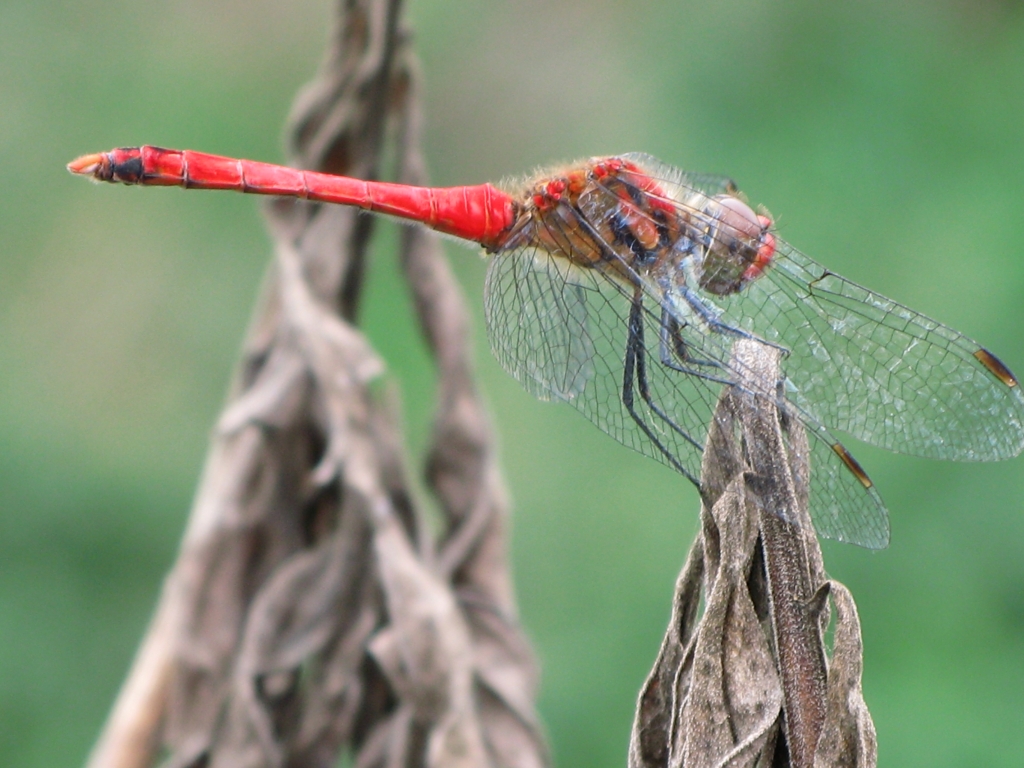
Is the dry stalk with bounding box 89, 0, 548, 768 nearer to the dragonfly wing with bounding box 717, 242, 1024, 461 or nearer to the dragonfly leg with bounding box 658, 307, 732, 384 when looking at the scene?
the dragonfly leg with bounding box 658, 307, 732, 384

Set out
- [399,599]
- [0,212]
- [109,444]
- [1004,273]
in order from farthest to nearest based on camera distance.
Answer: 1. [0,212]
2. [109,444]
3. [1004,273]
4. [399,599]

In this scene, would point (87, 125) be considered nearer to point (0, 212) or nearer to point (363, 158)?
point (0, 212)

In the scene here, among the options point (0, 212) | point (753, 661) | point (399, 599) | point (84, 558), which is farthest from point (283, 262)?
point (0, 212)

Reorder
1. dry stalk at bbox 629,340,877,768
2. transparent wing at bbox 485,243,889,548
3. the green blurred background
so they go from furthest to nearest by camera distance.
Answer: the green blurred background
transparent wing at bbox 485,243,889,548
dry stalk at bbox 629,340,877,768

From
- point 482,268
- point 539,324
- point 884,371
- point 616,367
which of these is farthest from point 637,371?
point 482,268

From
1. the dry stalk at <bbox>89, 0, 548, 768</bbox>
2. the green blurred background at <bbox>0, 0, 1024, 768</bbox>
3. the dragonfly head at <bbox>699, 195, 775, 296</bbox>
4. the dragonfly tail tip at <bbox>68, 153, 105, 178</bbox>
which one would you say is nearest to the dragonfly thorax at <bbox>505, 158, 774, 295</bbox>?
the dragonfly head at <bbox>699, 195, 775, 296</bbox>
